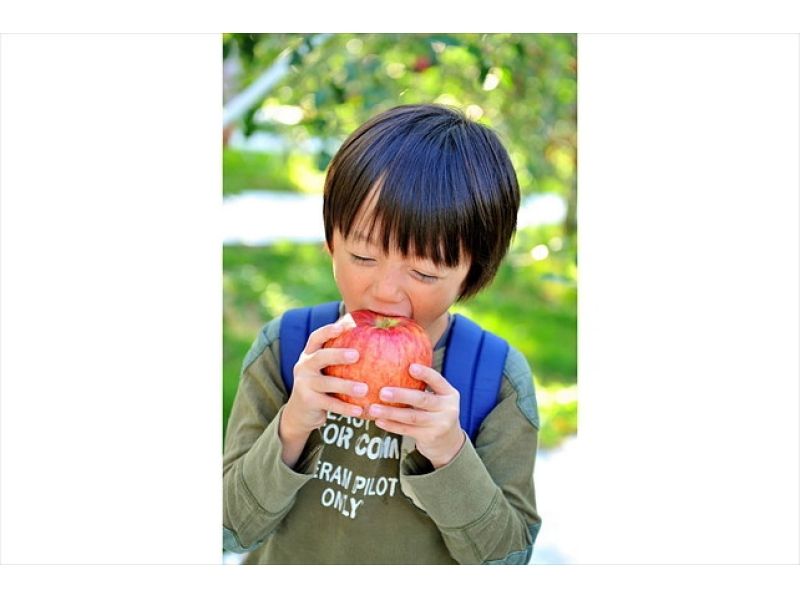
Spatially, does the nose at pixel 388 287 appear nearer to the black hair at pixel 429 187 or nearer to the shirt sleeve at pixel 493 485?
the black hair at pixel 429 187

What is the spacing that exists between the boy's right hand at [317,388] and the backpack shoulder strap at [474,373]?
0.20m

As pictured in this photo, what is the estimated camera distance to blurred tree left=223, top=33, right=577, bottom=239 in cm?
194

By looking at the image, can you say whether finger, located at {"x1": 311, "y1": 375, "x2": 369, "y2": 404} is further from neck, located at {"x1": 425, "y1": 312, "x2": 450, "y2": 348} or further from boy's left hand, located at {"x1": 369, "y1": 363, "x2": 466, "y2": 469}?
neck, located at {"x1": 425, "y1": 312, "x2": 450, "y2": 348}

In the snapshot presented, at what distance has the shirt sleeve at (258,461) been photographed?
1206mm

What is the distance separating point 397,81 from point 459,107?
891 millimetres

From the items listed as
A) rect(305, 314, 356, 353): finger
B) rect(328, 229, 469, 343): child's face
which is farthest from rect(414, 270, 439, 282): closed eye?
rect(305, 314, 356, 353): finger

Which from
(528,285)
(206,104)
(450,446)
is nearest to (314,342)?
(450,446)

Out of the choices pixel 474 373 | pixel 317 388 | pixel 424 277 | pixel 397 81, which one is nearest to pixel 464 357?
pixel 474 373

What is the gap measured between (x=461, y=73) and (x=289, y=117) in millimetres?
501

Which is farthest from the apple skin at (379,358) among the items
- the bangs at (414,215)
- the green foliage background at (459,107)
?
the green foliage background at (459,107)

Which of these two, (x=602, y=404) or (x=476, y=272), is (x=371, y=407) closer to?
(x=476, y=272)

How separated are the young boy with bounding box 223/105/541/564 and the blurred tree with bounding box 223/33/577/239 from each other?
1.49ft

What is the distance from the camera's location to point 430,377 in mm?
1124

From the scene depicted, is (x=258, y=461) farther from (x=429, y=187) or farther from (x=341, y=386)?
(x=429, y=187)
